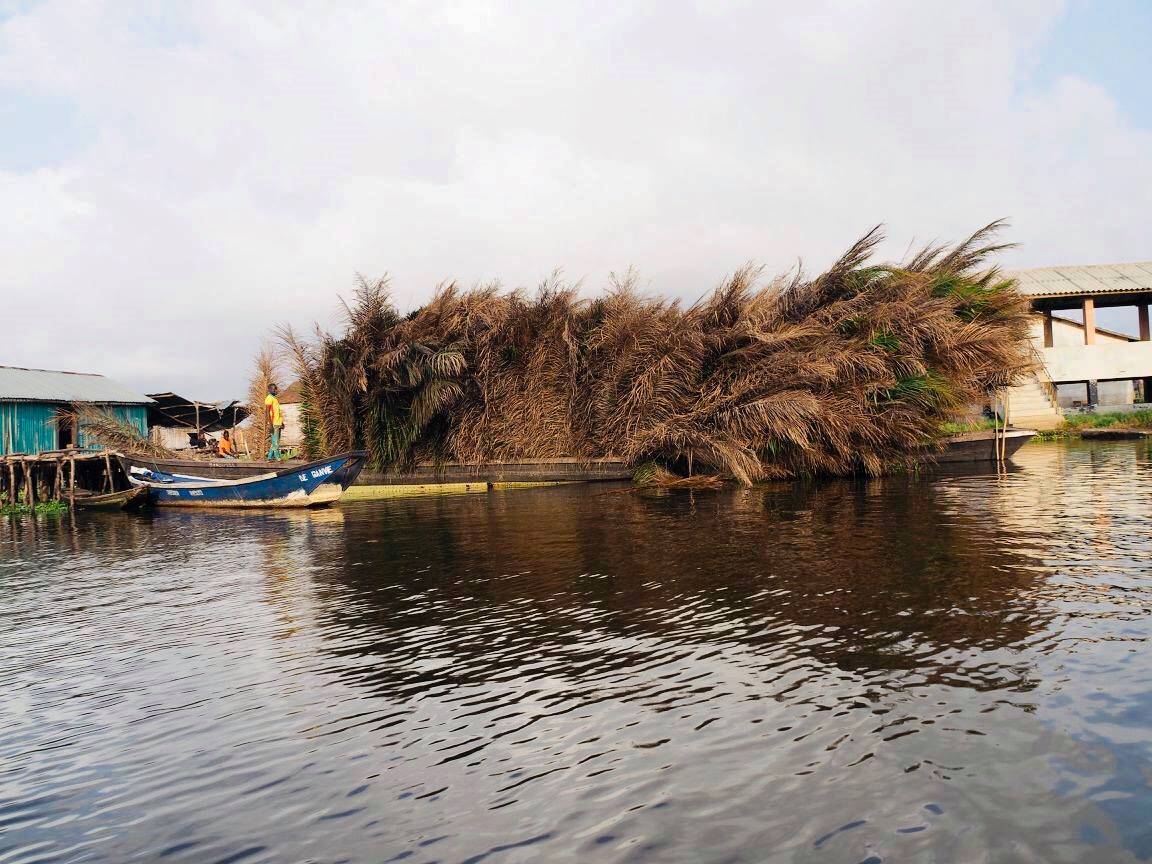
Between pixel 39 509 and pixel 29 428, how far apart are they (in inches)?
304

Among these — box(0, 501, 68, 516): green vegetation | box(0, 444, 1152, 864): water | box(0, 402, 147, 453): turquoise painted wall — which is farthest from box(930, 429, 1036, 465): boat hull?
box(0, 402, 147, 453): turquoise painted wall

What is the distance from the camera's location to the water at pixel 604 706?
3.63 m

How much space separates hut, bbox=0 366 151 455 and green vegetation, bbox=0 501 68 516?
3.34 m

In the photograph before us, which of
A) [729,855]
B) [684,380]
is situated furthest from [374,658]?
[684,380]

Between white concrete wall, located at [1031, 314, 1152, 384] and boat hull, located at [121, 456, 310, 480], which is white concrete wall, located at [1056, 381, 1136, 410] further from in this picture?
boat hull, located at [121, 456, 310, 480]

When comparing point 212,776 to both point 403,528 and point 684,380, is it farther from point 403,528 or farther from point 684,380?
point 684,380

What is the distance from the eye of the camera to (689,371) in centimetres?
2159

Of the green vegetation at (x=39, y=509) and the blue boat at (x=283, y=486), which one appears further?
the green vegetation at (x=39, y=509)

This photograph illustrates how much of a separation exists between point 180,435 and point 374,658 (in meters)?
36.1

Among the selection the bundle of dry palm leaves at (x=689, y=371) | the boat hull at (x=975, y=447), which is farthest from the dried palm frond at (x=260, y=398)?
the boat hull at (x=975, y=447)

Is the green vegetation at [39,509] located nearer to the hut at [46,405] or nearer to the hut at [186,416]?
the hut at [46,405]

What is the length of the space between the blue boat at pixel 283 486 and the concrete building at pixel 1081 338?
26.5m

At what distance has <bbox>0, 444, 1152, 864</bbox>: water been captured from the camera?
363 cm

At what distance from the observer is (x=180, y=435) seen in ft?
126
